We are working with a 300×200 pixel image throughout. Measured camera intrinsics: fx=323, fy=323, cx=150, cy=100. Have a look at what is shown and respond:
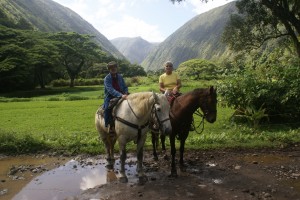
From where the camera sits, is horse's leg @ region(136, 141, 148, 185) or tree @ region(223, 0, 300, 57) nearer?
horse's leg @ region(136, 141, 148, 185)

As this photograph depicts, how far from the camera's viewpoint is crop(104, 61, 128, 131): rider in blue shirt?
867 cm

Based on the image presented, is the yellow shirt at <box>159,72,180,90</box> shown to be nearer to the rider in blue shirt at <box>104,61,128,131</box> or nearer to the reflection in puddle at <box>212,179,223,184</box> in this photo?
the rider in blue shirt at <box>104,61,128,131</box>

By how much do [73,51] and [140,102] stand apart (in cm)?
5122

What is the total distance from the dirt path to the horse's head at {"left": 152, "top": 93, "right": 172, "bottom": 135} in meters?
1.49

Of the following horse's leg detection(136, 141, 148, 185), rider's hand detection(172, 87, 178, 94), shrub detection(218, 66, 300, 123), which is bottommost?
horse's leg detection(136, 141, 148, 185)

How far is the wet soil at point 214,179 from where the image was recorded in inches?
291

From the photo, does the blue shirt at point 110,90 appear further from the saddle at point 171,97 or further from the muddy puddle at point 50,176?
the muddy puddle at point 50,176

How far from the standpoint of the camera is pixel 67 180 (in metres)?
8.88

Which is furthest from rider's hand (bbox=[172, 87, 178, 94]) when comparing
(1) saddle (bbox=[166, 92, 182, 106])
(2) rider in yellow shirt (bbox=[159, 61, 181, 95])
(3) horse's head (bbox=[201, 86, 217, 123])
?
(3) horse's head (bbox=[201, 86, 217, 123])

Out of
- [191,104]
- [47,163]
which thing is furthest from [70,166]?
[191,104]

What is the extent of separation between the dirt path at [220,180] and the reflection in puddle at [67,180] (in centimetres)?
54

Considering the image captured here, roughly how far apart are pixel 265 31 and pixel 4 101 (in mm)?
25575

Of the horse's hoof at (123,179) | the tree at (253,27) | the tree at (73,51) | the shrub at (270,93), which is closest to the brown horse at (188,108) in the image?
the horse's hoof at (123,179)

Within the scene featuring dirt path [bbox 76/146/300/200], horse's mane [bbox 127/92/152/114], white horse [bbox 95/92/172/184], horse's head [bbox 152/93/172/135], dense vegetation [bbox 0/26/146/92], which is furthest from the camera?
dense vegetation [bbox 0/26/146/92]
